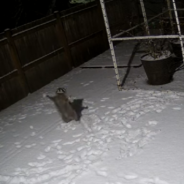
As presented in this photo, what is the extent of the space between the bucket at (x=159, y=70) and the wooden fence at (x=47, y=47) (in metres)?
3.05

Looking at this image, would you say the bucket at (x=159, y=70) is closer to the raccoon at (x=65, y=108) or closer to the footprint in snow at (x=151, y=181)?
the raccoon at (x=65, y=108)

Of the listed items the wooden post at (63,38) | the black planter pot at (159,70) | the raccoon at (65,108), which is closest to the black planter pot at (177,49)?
the black planter pot at (159,70)

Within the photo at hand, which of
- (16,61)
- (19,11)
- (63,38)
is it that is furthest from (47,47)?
(19,11)

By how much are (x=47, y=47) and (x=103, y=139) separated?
4525 millimetres

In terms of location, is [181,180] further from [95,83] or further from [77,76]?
[77,76]

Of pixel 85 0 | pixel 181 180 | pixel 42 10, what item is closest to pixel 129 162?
pixel 181 180

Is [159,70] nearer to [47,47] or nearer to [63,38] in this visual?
[47,47]

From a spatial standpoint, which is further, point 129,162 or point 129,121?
point 129,121

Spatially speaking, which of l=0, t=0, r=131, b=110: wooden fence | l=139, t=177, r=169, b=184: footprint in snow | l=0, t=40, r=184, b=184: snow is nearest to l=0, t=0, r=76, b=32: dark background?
l=0, t=0, r=131, b=110: wooden fence

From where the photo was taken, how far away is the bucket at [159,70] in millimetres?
6719

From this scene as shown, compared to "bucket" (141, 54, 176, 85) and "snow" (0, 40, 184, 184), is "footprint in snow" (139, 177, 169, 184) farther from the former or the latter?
"bucket" (141, 54, 176, 85)

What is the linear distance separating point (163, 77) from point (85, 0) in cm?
863

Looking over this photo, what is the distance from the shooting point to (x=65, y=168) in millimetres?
4410

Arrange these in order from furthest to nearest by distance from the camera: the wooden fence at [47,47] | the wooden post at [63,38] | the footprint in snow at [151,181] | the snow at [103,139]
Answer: the wooden post at [63,38]
the wooden fence at [47,47]
the snow at [103,139]
the footprint in snow at [151,181]
